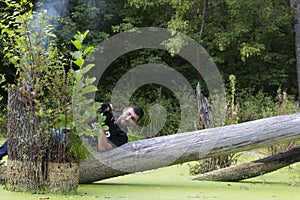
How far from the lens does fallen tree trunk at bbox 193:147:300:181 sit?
5387 mm

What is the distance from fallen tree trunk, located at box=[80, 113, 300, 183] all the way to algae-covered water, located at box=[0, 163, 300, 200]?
0.52 feet

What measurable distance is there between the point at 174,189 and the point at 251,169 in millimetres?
1080

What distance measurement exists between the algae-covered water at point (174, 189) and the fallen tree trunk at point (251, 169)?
10 cm

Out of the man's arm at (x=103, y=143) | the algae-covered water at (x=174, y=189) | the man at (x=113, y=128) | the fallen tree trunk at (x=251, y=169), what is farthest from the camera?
the fallen tree trunk at (x=251, y=169)

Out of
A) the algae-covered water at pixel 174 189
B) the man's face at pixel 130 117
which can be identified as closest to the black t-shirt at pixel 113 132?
the man's face at pixel 130 117

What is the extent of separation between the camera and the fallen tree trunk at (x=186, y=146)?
15.7 ft

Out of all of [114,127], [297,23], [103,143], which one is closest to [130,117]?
[114,127]

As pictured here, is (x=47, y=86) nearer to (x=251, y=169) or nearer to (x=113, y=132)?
(x=113, y=132)

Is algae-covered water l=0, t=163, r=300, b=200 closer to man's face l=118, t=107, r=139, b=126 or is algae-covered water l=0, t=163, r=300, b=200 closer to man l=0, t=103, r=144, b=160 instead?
man l=0, t=103, r=144, b=160

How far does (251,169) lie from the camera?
5.42 m

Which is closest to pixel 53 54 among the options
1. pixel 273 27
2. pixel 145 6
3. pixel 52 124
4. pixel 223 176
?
pixel 52 124

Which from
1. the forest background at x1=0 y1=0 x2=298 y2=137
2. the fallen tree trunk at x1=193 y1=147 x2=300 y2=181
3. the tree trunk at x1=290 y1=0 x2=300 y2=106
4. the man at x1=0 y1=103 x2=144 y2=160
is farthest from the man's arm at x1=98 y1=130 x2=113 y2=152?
the tree trunk at x1=290 y1=0 x2=300 y2=106

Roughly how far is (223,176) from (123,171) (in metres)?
1.08

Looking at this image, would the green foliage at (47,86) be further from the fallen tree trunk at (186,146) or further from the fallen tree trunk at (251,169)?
the fallen tree trunk at (251,169)
